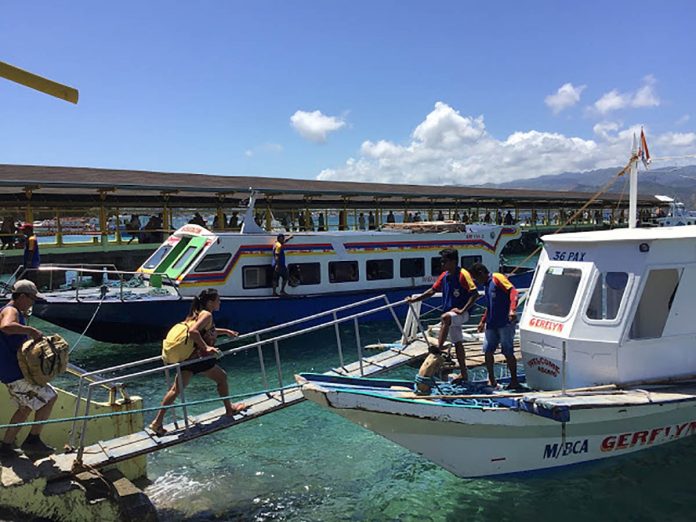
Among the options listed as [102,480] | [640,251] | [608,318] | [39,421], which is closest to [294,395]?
[102,480]

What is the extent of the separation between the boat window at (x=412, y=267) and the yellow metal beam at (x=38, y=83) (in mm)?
11645

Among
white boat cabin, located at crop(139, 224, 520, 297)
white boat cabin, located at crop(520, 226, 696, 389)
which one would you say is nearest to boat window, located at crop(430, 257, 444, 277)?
white boat cabin, located at crop(139, 224, 520, 297)

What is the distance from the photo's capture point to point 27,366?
5812 mm

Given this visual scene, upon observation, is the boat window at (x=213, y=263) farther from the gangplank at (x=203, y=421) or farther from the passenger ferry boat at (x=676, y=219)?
the passenger ferry boat at (x=676, y=219)

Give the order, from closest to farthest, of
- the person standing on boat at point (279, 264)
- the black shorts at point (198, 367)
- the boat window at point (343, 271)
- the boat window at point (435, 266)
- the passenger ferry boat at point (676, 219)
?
the black shorts at point (198, 367) < the person standing on boat at point (279, 264) < the boat window at point (343, 271) < the boat window at point (435, 266) < the passenger ferry boat at point (676, 219)

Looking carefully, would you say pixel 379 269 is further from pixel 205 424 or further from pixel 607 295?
pixel 205 424

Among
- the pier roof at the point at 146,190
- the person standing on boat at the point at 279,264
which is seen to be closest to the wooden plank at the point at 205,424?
the person standing on boat at the point at 279,264

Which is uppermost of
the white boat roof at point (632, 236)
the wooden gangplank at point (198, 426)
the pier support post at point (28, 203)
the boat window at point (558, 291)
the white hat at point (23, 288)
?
the pier support post at point (28, 203)

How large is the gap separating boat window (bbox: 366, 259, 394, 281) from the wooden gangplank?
7951mm

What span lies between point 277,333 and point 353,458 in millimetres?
6857

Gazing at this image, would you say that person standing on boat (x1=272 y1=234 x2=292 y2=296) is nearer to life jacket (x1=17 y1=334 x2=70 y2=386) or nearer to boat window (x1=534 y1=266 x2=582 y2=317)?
boat window (x1=534 y1=266 x2=582 y2=317)

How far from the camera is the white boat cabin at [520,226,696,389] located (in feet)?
22.5

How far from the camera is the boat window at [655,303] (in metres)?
7.17

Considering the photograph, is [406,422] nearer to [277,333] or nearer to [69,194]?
[277,333]
